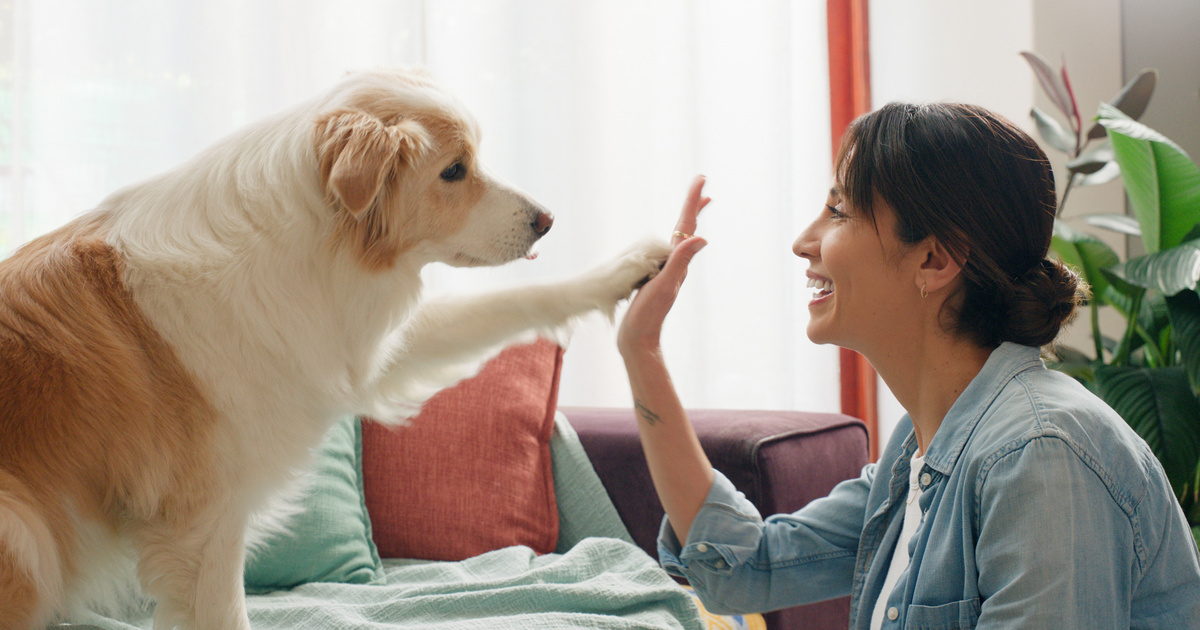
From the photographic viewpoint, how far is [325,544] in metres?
1.61

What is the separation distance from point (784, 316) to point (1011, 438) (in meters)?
2.16

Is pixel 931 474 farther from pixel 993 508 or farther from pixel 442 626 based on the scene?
pixel 442 626

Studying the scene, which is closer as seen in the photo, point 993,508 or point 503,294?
point 993,508

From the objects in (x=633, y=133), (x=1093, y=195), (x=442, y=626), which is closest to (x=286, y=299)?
(x=442, y=626)

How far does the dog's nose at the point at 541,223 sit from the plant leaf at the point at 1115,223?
1719mm

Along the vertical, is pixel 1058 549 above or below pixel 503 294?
below

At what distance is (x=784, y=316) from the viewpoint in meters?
3.03

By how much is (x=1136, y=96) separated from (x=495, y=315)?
2.00 meters

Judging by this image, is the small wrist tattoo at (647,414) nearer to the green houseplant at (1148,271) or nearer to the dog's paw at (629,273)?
the dog's paw at (629,273)

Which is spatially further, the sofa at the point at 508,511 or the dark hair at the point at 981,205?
the sofa at the point at 508,511

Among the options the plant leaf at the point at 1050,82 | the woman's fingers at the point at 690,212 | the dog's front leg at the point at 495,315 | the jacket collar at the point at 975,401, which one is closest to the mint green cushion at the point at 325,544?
the dog's front leg at the point at 495,315

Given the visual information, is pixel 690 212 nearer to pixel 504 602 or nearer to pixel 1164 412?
pixel 504 602

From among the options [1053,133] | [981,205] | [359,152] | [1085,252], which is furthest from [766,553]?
[1053,133]

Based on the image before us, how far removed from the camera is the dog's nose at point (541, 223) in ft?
4.33
